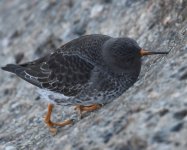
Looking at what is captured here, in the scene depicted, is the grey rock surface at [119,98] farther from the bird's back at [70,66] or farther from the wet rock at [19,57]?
the bird's back at [70,66]

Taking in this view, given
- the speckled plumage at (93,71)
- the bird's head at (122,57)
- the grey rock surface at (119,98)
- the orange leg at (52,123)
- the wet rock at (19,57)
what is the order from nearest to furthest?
the grey rock surface at (119,98) → the speckled plumage at (93,71) → the bird's head at (122,57) → the orange leg at (52,123) → the wet rock at (19,57)

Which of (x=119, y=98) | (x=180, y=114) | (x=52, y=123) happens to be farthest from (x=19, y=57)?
(x=180, y=114)

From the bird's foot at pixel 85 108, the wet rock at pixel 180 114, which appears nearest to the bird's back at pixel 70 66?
the bird's foot at pixel 85 108

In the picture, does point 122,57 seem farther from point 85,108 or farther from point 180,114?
point 180,114

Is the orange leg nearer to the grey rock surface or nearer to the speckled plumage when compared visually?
the grey rock surface

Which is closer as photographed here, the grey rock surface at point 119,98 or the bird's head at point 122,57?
the grey rock surface at point 119,98

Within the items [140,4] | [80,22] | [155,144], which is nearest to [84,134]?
[155,144]
